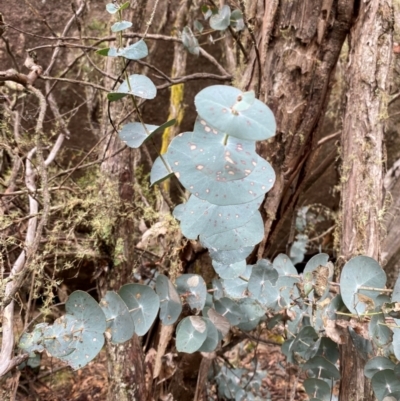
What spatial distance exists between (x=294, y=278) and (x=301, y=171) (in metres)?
0.33

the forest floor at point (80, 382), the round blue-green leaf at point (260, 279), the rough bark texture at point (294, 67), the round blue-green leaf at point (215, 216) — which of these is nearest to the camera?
the round blue-green leaf at point (215, 216)

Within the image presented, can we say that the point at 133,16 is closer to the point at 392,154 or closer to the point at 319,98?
the point at 319,98

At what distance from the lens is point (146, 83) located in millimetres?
599

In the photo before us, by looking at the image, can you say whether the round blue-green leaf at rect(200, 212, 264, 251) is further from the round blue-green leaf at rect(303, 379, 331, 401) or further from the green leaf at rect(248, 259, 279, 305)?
the round blue-green leaf at rect(303, 379, 331, 401)

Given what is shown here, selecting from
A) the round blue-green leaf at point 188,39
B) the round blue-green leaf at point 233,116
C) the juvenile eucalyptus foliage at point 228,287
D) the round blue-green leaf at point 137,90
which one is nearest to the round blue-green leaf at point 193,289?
the juvenile eucalyptus foliage at point 228,287

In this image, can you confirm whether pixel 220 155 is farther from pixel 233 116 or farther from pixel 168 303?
pixel 168 303

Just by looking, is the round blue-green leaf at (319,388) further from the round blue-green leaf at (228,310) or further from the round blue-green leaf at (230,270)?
the round blue-green leaf at (230,270)

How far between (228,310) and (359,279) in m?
0.29

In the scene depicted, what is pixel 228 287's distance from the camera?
0.80m

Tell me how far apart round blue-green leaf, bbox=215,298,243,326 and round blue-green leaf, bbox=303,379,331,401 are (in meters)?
0.18

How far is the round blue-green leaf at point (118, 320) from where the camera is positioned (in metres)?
0.61

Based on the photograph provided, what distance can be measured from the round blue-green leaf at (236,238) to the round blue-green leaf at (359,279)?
20 centimetres

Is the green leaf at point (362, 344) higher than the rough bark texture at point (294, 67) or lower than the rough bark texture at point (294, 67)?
lower

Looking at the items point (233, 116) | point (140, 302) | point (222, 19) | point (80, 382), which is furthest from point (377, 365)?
point (80, 382)
